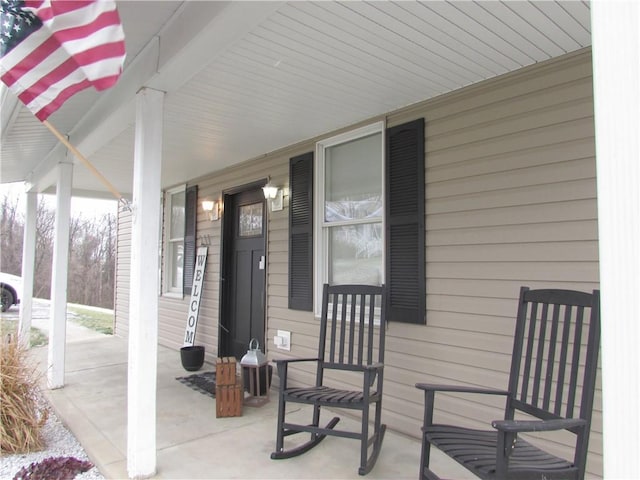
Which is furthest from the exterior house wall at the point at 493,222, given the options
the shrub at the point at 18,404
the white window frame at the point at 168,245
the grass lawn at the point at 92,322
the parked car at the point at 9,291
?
the parked car at the point at 9,291

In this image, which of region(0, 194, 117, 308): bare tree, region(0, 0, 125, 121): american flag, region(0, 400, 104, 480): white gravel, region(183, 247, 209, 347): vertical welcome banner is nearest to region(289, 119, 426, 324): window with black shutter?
region(0, 0, 125, 121): american flag

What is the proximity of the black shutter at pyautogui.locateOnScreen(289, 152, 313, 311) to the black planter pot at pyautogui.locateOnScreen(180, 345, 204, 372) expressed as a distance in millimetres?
1464

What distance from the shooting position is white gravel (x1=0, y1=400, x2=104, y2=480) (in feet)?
8.29

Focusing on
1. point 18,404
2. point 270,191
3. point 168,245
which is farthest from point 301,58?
point 168,245

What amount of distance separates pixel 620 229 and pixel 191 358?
4.73 metres

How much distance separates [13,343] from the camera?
3.03 metres

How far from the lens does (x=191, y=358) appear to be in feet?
16.0

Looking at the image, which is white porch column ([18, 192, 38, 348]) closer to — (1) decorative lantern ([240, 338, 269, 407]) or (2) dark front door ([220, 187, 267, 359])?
(2) dark front door ([220, 187, 267, 359])

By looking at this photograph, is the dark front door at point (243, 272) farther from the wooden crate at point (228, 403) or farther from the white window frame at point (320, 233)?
the wooden crate at point (228, 403)

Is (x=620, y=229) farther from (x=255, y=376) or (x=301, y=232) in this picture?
(x=255, y=376)

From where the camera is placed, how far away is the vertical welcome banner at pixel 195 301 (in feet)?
18.4

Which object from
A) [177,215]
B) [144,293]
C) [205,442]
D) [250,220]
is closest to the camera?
[144,293]

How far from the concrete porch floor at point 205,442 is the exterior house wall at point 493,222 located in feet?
1.66

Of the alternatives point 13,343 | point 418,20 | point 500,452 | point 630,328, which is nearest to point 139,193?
point 13,343
